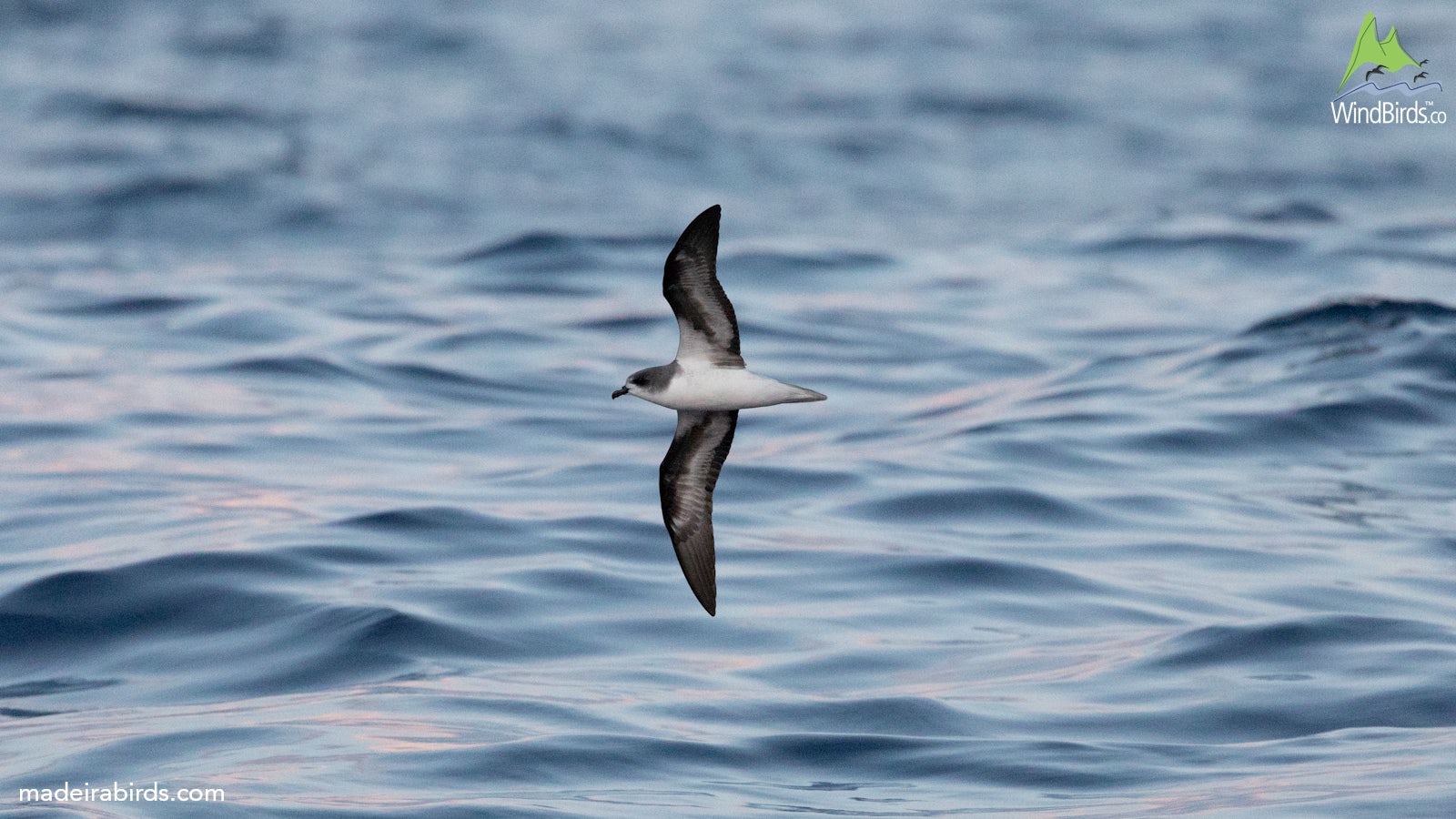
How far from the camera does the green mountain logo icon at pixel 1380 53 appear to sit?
111 ft

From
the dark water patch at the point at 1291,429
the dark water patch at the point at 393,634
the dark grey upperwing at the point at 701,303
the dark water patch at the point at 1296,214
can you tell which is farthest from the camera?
the dark water patch at the point at 1296,214

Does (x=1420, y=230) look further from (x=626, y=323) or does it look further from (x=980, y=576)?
(x=980, y=576)

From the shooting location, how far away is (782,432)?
54.3 ft

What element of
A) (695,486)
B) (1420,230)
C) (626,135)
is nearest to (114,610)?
(695,486)

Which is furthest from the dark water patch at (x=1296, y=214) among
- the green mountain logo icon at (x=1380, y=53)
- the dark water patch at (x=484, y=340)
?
the dark water patch at (x=484, y=340)

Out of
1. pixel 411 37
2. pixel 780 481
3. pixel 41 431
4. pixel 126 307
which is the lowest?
pixel 780 481

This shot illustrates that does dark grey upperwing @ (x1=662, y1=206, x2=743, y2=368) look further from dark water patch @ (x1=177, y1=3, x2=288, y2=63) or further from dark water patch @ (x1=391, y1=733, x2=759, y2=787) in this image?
dark water patch @ (x1=177, y1=3, x2=288, y2=63)

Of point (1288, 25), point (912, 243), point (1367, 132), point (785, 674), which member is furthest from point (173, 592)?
point (1288, 25)

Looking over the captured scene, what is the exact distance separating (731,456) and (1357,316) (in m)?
7.27

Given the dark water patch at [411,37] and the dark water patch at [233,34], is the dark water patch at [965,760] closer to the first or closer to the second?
the dark water patch at [233,34]

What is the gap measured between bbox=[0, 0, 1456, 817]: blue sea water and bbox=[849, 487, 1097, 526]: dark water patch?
0.05m

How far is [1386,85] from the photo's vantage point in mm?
33719

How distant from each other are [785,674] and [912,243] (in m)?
15.0

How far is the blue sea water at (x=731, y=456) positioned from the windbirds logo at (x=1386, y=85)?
0.89 m
